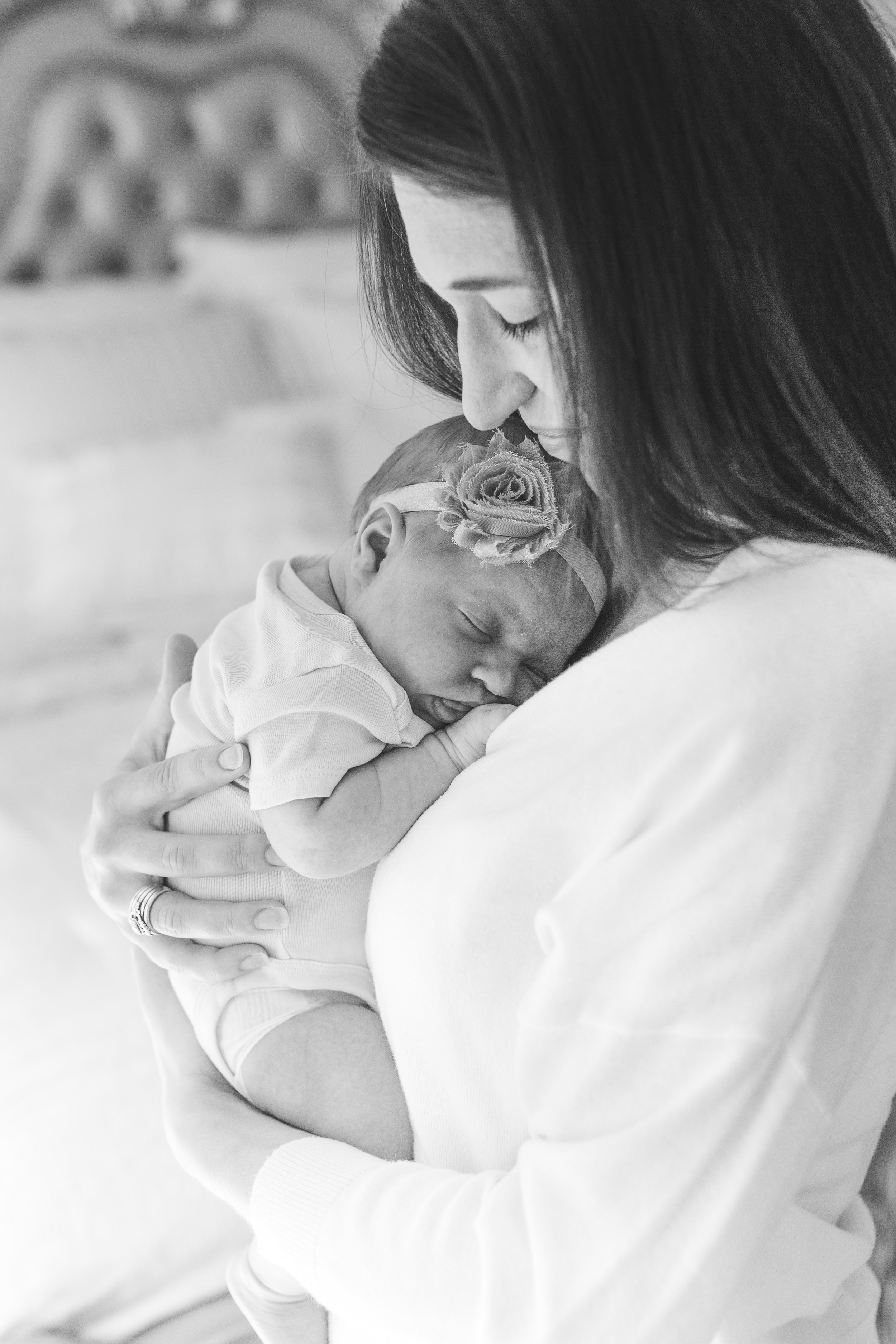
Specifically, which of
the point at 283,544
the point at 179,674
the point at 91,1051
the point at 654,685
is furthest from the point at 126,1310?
the point at 283,544

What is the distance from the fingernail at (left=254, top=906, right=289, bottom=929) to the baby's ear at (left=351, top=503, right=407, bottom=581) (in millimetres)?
335

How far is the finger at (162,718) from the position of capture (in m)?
1.34

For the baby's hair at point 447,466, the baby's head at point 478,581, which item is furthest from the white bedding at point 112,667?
the baby's head at point 478,581

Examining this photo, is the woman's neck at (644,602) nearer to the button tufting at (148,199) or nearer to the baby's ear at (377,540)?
the baby's ear at (377,540)

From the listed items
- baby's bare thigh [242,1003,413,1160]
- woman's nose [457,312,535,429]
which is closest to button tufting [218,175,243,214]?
woman's nose [457,312,535,429]

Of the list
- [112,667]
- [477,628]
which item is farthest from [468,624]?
[112,667]

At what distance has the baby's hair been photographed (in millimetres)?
1038

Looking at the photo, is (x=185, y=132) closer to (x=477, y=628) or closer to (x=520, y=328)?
(x=477, y=628)

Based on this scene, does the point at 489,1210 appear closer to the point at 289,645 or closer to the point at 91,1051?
the point at 289,645

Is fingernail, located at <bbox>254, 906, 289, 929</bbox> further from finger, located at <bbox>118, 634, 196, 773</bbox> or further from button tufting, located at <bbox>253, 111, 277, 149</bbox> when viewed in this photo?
button tufting, located at <bbox>253, 111, 277, 149</bbox>

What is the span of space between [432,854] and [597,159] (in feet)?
1.62

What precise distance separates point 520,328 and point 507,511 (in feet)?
0.69

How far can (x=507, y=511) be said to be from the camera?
1.00 m

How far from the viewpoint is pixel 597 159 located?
0.67 meters
